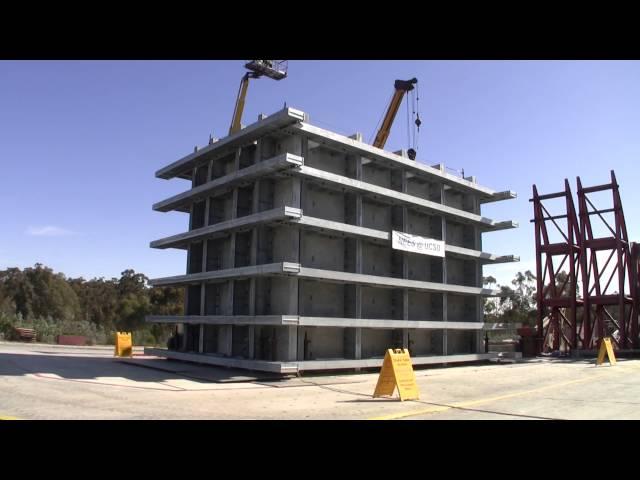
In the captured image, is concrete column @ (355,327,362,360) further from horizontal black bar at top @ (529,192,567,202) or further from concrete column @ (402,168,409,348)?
horizontal black bar at top @ (529,192,567,202)

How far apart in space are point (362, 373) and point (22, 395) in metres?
14.4

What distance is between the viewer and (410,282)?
A: 2717cm

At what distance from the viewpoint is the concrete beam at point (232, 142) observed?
21969 millimetres

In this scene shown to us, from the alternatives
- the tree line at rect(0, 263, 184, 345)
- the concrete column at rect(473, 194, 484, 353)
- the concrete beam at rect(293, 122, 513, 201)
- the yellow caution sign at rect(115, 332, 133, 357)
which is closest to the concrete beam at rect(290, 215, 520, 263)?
the concrete column at rect(473, 194, 484, 353)

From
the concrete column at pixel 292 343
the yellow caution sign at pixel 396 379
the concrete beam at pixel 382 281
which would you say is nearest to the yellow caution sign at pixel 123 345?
the concrete column at pixel 292 343

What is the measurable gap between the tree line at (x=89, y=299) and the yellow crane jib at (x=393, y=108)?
2677cm

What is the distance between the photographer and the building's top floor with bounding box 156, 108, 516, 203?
22609 millimetres

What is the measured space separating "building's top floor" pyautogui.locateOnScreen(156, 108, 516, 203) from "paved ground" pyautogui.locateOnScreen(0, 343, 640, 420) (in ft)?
34.7

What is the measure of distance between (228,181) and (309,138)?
14.2 feet

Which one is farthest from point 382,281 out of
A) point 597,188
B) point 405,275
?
point 597,188
